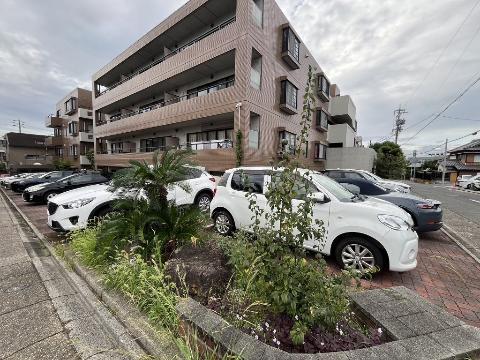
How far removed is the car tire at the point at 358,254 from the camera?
3.44m

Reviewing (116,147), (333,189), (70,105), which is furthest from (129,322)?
(70,105)

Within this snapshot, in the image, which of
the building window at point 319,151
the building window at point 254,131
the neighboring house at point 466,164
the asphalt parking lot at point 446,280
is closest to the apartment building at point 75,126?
the building window at point 254,131

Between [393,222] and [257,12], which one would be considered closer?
[393,222]

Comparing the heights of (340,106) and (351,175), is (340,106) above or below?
above

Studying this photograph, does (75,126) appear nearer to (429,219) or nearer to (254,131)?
(254,131)

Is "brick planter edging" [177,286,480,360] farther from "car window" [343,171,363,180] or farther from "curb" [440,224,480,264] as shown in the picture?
"car window" [343,171,363,180]

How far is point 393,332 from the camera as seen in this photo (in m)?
1.84

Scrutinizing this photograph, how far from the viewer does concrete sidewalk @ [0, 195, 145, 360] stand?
2129 mm

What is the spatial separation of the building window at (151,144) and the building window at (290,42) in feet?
35.9

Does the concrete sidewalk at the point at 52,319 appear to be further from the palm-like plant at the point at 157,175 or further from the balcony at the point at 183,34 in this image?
the balcony at the point at 183,34

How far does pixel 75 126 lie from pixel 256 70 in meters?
28.8

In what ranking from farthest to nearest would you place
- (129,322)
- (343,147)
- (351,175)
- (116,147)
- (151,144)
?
(343,147)
(116,147)
(151,144)
(351,175)
(129,322)

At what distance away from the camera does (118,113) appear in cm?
2367

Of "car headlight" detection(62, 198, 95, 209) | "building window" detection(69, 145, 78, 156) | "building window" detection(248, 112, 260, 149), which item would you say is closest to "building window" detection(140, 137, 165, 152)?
"building window" detection(248, 112, 260, 149)
